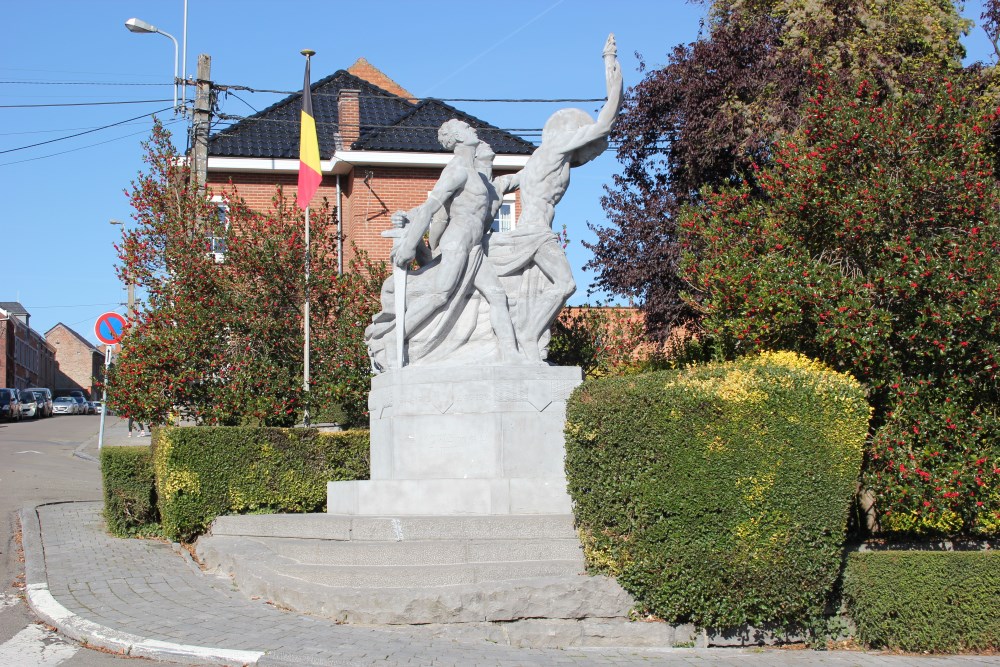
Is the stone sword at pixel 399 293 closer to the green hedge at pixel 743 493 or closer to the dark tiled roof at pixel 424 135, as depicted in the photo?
the green hedge at pixel 743 493

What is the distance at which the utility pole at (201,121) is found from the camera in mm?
16500

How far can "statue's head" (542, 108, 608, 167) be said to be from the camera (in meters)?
11.1

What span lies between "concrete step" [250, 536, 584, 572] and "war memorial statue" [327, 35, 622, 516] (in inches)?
41.0

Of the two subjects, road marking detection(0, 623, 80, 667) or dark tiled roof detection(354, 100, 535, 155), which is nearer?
road marking detection(0, 623, 80, 667)

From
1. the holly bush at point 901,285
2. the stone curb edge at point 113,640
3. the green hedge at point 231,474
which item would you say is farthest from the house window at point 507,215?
the stone curb edge at point 113,640

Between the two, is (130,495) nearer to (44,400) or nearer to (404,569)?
(404,569)

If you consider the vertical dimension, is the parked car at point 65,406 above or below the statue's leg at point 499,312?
below

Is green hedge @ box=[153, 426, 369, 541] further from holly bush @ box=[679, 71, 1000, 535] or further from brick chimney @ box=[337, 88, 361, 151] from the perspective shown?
brick chimney @ box=[337, 88, 361, 151]

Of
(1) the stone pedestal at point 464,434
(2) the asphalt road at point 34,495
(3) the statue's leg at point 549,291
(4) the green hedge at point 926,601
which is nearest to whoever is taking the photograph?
(2) the asphalt road at point 34,495

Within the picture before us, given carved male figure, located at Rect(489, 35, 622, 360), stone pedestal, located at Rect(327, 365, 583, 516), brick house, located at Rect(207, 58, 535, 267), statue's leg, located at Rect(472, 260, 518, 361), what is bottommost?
stone pedestal, located at Rect(327, 365, 583, 516)

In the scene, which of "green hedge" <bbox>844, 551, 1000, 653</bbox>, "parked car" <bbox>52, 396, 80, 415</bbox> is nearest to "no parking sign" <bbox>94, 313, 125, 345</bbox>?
"green hedge" <bbox>844, 551, 1000, 653</bbox>

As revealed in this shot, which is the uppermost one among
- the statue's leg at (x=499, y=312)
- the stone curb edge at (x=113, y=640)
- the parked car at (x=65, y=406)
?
the statue's leg at (x=499, y=312)

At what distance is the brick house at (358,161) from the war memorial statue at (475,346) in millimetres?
15898

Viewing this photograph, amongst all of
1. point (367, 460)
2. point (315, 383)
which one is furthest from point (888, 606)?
point (315, 383)
